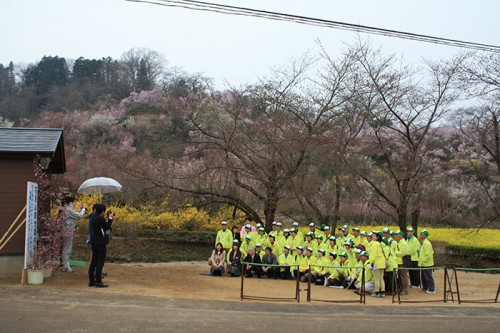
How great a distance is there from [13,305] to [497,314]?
30.8ft

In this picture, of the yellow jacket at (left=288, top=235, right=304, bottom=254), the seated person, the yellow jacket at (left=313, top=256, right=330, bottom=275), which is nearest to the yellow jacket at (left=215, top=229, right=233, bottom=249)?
the seated person

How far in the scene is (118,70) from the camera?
66.1m

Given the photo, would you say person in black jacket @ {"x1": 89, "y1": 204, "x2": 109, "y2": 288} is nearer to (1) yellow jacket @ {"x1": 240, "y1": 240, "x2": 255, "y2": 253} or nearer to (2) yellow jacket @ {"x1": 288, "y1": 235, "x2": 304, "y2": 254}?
(1) yellow jacket @ {"x1": 240, "y1": 240, "x2": 255, "y2": 253}

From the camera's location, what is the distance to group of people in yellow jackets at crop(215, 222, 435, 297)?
12.3 metres

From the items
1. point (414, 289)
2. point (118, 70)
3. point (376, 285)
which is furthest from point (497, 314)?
point (118, 70)

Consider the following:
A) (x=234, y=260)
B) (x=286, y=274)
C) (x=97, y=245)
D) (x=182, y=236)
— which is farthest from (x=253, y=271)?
(x=182, y=236)

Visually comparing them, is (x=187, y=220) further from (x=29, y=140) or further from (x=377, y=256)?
(x=377, y=256)

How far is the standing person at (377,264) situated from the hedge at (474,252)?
10.7m

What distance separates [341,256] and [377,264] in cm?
135

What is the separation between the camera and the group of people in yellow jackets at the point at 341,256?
12320 mm

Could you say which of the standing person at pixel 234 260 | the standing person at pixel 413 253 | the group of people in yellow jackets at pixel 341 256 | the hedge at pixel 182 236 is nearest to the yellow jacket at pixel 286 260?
the group of people in yellow jackets at pixel 341 256

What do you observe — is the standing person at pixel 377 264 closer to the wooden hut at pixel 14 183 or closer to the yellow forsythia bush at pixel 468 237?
the wooden hut at pixel 14 183

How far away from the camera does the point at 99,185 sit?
1397 cm

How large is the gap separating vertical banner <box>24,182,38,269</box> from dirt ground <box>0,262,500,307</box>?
669 millimetres
